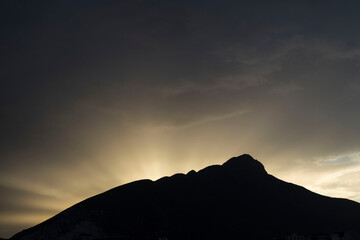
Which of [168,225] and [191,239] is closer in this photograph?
[191,239]

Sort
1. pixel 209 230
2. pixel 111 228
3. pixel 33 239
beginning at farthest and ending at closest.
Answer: pixel 209 230, pixel 111 228, pixel 33 239

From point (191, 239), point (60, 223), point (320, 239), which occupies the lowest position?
point (320, 239)

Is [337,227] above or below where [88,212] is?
below

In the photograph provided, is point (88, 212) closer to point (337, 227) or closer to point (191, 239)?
point (191, 239)

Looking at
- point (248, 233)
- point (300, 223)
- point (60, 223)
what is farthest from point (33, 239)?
point (300, 223)

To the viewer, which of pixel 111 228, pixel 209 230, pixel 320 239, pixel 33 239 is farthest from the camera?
pixel 209 230

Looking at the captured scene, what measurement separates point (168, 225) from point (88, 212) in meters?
45.9

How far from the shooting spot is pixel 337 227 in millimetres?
191000

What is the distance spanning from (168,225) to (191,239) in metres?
20.5

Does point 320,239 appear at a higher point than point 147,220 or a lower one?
lower

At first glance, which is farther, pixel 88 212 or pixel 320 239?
pixel 88 212

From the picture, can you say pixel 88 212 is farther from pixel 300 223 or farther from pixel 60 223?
pixel 300 223

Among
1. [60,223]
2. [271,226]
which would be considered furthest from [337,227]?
[60,223]

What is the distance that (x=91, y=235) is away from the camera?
577 feet
